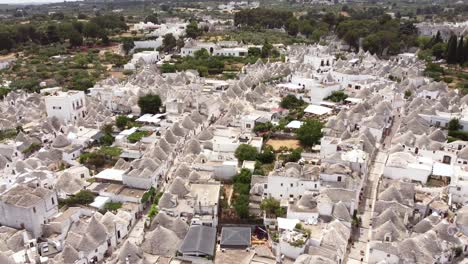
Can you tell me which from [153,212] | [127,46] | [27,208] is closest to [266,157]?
[153,212]

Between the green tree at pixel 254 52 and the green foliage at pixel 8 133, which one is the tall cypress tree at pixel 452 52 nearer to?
the green tree at pixel 254 52

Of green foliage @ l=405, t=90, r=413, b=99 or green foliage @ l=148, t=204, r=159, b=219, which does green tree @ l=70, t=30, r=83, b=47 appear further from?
green foliage @ l=148, t=204, r=159, b=219

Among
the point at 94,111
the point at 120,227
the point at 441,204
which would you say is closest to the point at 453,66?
the point at 441,204

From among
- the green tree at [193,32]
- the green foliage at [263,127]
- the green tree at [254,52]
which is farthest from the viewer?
the green tree at [193,32]

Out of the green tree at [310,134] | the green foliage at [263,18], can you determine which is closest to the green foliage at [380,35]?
the green foliage at [263,18]

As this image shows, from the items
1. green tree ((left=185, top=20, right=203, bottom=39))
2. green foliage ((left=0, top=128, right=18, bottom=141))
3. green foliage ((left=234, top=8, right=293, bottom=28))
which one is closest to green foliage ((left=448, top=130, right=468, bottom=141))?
green foliage ((left=0, top=128, right=18, bottom=141))
